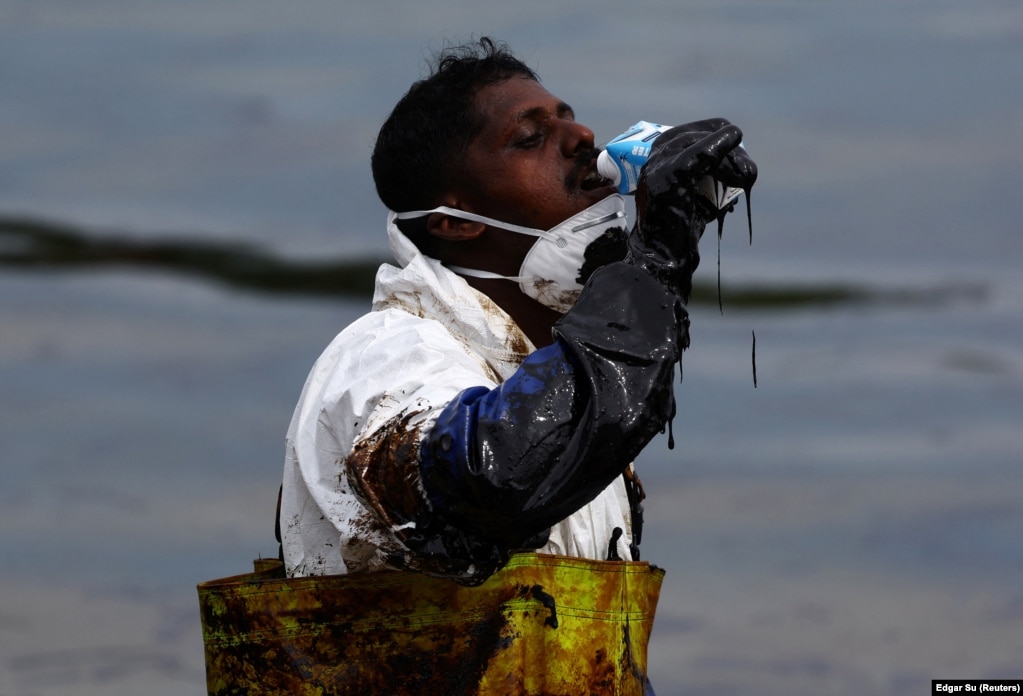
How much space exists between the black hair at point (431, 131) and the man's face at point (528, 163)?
0.13 feet

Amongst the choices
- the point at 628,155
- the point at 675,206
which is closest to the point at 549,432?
the point at 675,206

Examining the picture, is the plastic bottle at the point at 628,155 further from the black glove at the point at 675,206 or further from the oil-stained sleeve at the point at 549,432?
the oil-stained sleeve at the point at 549,432

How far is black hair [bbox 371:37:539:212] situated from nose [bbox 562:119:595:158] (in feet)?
0.61

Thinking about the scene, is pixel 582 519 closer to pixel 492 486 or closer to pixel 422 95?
pixel 492 486

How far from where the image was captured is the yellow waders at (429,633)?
2609 millimetres

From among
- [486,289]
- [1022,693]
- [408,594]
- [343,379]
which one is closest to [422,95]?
[486,289]

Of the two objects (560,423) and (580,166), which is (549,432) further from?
(580,166)

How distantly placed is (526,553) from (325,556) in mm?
369

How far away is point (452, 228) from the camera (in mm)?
3148

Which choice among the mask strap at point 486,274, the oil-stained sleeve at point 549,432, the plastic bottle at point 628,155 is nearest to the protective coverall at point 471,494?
the oil-stained sleeve at point 549,432

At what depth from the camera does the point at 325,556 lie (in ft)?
8.99

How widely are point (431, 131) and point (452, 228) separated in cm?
26

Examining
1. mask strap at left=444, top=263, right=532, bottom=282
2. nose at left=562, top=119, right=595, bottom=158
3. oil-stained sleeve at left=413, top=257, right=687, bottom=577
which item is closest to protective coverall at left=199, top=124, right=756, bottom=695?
oil-stained sleeve at left=413, top=257, right=687, bottom=577

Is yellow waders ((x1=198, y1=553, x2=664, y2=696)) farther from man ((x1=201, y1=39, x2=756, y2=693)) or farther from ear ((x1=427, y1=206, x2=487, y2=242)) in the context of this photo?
ear ((x1=427, y1=206, x2=487, y2=242))
